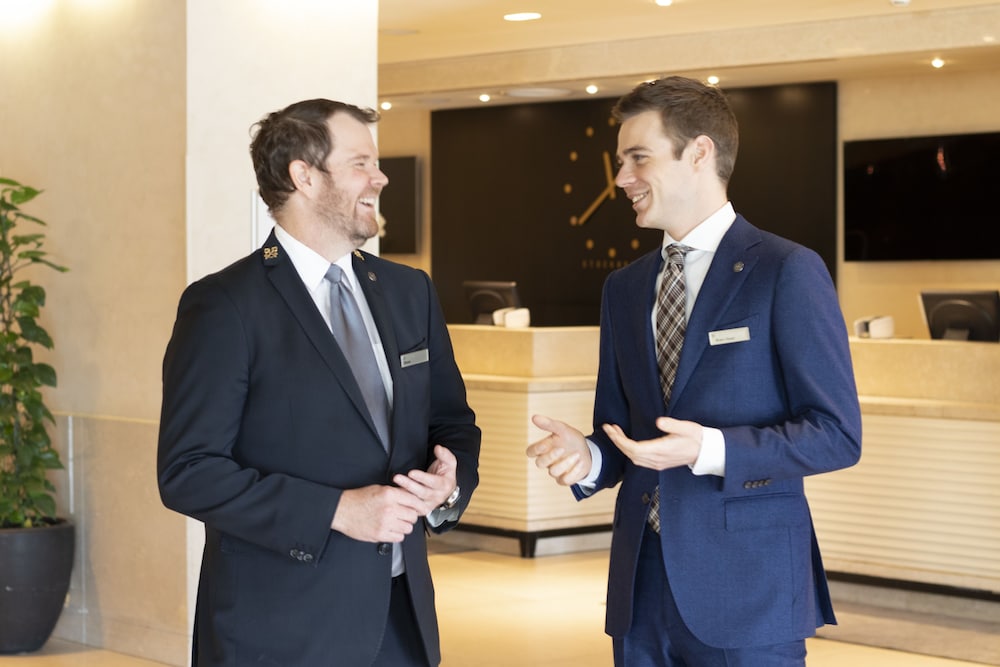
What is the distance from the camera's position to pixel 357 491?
250 centimetres

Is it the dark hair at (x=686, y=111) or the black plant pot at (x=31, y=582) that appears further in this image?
the black plant pot at (x=31, y=582)

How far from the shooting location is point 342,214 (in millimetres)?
2668

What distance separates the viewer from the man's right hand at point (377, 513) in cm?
245

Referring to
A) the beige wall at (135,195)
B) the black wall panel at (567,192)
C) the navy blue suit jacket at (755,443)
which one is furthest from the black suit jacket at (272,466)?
the black wall panel at (567,192)

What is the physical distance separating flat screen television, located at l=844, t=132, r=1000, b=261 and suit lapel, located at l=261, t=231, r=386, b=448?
10.1 m

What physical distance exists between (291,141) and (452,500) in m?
0.76

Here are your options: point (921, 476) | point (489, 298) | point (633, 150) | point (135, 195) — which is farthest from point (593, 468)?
point (489, 298)

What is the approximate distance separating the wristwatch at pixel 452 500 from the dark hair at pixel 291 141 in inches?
25.8

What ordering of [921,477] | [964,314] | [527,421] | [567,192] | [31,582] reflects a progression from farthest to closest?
[567,192], [527,421], [964,314], [921,477], [31,582]

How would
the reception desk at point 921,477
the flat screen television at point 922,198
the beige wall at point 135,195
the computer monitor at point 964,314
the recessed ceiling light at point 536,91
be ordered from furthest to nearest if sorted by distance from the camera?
the recessed ceiling light at point 536,91, the flat screen television at point 922,198, the computer monitor at point 964,314, the reception desk at point 921,477, the beige wall at point 135,195

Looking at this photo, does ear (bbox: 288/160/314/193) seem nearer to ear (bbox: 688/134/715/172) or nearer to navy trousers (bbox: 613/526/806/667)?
ear (bbox: 688/134/715/172)

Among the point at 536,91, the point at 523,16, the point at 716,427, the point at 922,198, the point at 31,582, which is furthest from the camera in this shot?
the point at 536,91

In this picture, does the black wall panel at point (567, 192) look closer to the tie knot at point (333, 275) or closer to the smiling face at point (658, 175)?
the smiling face at point (658, 175)

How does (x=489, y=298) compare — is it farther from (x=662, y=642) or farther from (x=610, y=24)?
(x=662, y=642)
